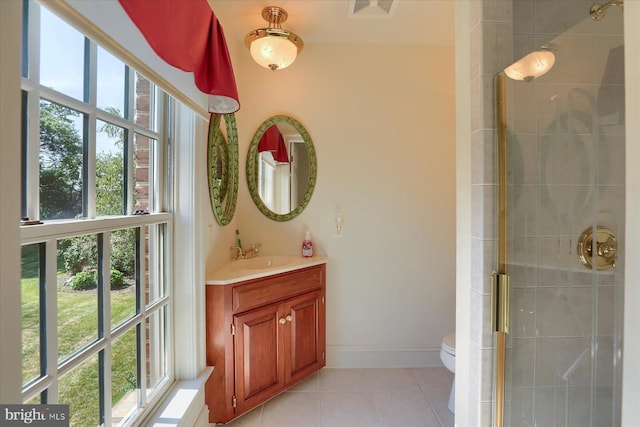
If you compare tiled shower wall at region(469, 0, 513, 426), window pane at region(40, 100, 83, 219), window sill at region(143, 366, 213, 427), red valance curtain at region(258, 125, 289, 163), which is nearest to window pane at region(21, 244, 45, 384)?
window pane at region(40, 100, 83, 219)

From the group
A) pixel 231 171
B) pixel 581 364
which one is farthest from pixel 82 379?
pixel 581 364

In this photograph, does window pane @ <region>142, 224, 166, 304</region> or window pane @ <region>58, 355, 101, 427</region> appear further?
window pane @ <region>142, 224, 166, 304</region>

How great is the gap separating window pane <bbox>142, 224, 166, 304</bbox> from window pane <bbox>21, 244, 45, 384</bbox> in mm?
480

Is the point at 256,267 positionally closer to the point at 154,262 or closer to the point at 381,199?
the point at 154,262

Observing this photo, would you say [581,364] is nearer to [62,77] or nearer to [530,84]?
[530,84]

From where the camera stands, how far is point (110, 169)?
998 mm

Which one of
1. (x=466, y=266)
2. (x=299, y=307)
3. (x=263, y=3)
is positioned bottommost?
(x=299, y=307)

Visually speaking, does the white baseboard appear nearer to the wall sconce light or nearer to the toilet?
the toilet

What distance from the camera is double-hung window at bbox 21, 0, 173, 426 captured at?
708 millimetres

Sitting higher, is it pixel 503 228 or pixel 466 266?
pixel 503 228

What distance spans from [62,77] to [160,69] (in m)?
0.27

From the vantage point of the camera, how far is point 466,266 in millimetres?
1174

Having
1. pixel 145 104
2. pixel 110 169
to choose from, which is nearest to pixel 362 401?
pixel 110 169

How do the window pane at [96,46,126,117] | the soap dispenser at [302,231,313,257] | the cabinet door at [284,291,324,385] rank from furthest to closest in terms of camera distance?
the soap dispenser at [302,231,313,257] < the cabinet door at [284,291,324,385] < the window pane at [96,46,126,117]
